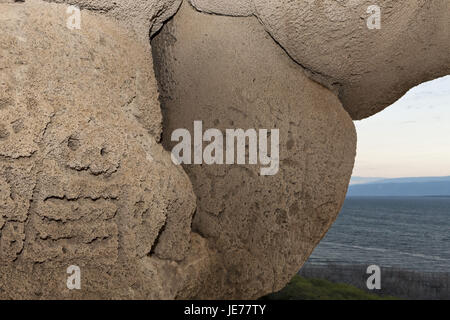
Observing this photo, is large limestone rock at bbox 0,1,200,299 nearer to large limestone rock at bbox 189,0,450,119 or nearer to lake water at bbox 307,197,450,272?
large limestone rock at bbox 189,0,450,119

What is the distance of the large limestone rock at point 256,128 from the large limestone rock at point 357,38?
86mm

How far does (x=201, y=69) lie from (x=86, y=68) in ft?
2.55

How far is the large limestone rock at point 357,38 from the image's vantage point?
219 cm

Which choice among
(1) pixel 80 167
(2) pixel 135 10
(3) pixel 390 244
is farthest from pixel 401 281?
(1) pixel 80 167

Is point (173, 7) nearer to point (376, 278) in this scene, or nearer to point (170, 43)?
point (170, 43)

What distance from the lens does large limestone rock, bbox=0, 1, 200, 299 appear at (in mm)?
1617

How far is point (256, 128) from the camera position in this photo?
7.81 ft

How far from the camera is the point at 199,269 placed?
2145 millimetres

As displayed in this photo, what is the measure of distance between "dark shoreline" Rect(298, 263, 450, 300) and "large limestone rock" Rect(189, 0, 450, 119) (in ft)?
42.5

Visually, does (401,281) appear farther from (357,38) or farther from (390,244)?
(357,38)

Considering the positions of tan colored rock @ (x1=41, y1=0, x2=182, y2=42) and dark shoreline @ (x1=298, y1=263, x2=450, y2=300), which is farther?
dark shoreline @ (x1=298, y1=263, x2=450, y2=300)

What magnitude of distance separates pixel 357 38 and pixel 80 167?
1.52 meters

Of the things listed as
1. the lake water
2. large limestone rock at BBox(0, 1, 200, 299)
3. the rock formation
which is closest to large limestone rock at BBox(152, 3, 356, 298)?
the rock formation

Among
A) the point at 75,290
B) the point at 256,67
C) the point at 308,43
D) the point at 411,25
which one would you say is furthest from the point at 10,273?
the point at 411,25
